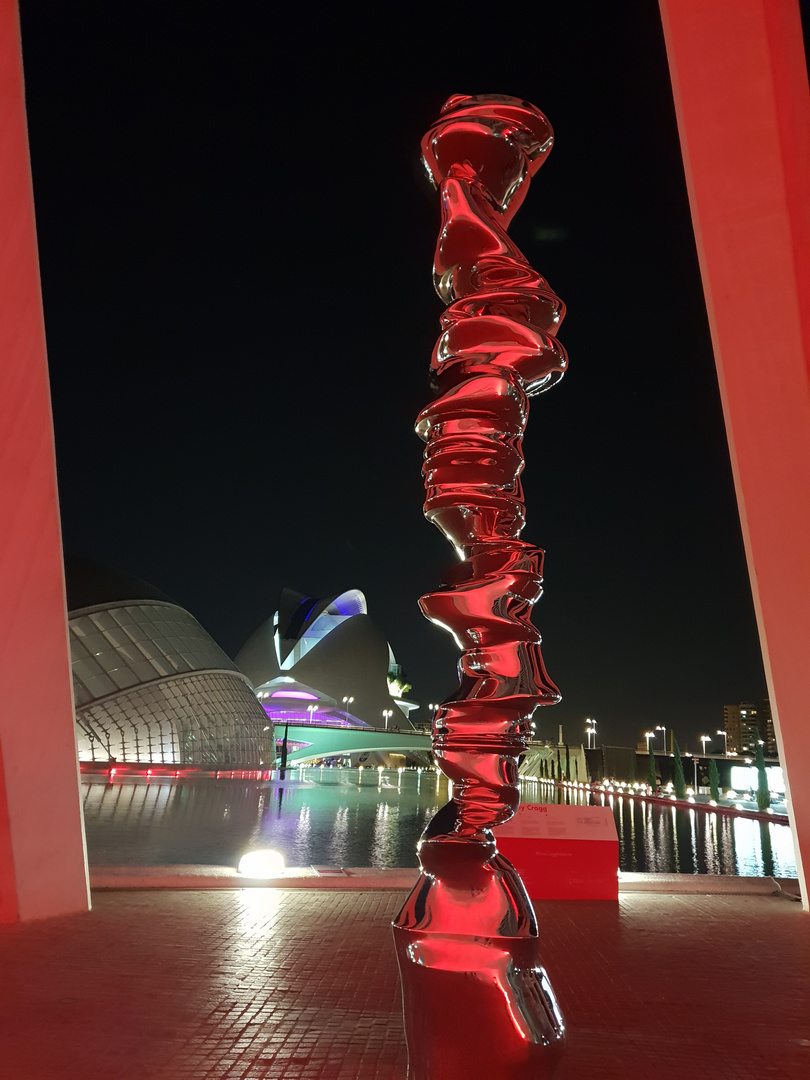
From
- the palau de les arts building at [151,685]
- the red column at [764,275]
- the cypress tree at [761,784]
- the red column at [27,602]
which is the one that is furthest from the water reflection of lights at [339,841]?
the cypress tree at [761,784]

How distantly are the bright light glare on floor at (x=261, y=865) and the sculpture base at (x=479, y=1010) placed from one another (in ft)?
14.0

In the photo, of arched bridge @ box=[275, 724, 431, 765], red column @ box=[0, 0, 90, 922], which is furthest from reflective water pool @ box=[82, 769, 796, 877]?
arched bridge @ box=[275, 724, 431, 765]

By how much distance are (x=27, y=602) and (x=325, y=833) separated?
8975mm

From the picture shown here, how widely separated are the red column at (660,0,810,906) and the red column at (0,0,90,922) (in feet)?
12.0

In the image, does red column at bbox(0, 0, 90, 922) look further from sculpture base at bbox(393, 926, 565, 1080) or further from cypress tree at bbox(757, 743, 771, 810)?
cypress tree at bbox(757, 743, 771, 810)

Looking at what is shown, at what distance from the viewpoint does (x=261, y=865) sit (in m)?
5.89

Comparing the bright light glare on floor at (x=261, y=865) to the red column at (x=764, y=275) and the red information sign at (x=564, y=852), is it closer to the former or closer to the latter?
the red information sign at (x=564, y=852)

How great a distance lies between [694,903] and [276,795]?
19.6 metres

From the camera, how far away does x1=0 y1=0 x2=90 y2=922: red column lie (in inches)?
163

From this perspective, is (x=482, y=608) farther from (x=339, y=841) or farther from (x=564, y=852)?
(x=339, y=841)

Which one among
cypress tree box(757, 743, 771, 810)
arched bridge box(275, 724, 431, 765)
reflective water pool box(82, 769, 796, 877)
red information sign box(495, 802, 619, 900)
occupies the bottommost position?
arched bridge box(275, 724, 431, 765)

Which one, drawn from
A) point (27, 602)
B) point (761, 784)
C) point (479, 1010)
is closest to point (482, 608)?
point (479, 1010)

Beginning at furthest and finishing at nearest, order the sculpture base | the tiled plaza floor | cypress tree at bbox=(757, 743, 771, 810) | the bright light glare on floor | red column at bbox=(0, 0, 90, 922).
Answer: cypress tree at bbox=(757, 743, 771, 810) < the bright light glare on floor < red column at bbox=(0, 0, 90, 922) < the tiled plaza floor < the sculpture base

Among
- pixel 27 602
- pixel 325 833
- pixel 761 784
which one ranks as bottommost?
pixel 761 784
